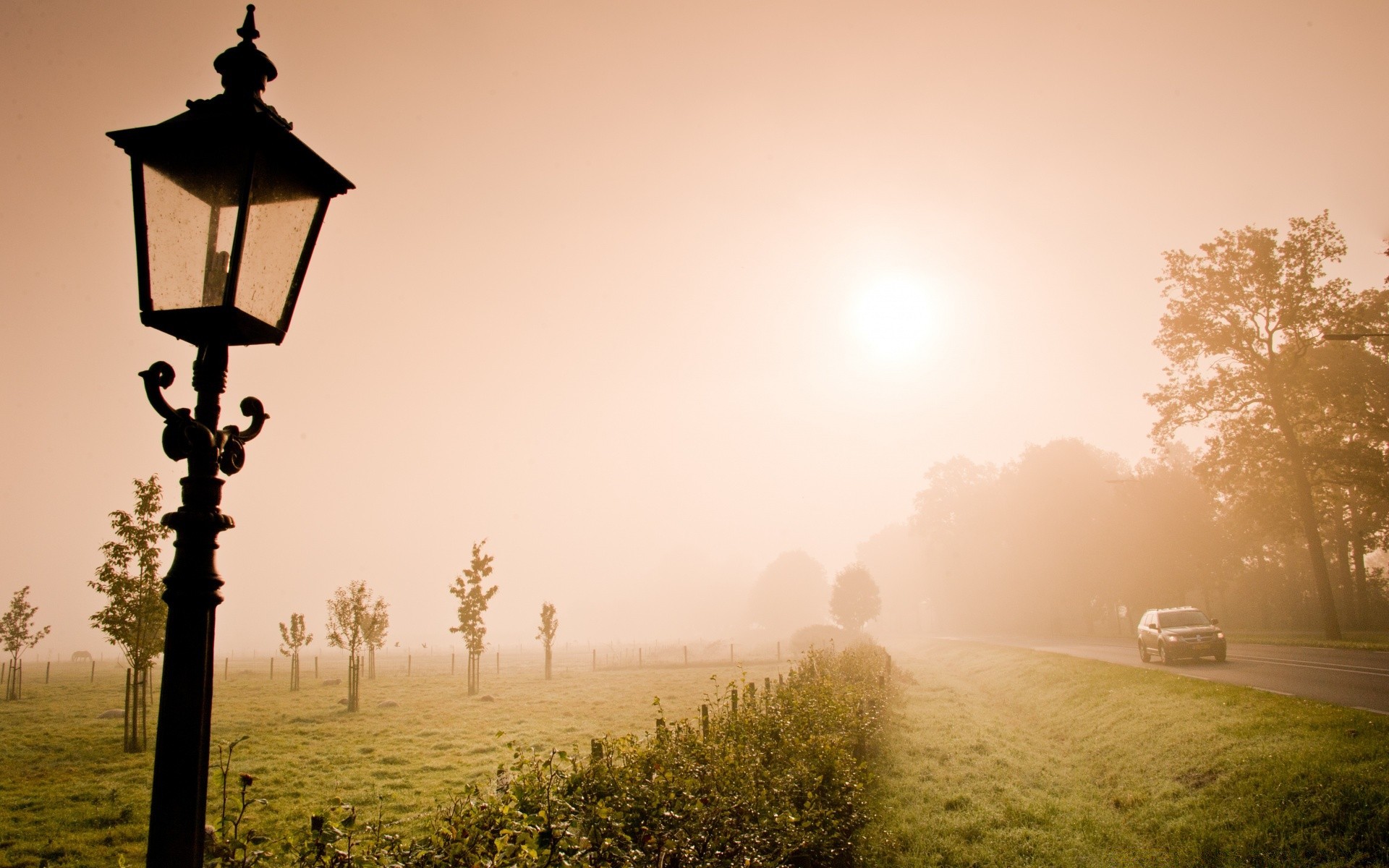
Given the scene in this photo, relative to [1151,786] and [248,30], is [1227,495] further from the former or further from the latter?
[248,30]

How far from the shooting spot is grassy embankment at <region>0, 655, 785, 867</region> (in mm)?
12078

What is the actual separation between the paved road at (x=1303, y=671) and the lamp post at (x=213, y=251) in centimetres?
1799

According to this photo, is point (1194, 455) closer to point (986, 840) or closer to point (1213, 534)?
point (1213, 534)

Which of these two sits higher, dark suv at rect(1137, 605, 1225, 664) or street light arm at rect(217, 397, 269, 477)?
street light arm at rect(217, 397, 269, 477)

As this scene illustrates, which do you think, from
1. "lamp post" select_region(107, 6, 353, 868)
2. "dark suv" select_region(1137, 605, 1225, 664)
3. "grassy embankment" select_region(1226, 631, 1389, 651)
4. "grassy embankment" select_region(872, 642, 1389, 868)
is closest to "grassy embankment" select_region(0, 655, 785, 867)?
"grassy embankment" select_region(872, 642, 1389, 868)

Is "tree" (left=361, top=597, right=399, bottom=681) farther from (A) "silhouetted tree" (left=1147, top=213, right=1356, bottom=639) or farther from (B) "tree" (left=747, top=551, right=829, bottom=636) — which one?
(B) "tree" (left=747, top=551, right=829, bottom=636)

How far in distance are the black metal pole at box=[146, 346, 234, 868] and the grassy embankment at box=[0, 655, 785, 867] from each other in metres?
8.62

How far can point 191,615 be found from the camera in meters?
2.59

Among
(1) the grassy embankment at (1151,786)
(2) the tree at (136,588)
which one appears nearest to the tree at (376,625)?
(2) the tree at (136,588)

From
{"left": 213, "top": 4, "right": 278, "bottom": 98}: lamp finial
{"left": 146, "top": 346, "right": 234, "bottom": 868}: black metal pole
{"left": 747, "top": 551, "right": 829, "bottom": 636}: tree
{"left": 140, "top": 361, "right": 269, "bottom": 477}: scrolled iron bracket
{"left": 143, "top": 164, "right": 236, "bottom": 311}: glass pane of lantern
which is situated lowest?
{"left": 747, "top": 551, "right": 829, "bottom": 636}: tree

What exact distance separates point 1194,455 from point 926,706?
48.1m

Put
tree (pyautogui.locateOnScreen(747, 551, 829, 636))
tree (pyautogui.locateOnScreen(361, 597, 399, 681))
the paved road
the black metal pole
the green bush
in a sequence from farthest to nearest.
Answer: tree (pyautogui.locateOnScreen(747, 551, 829, 636)), tree (pyautogui.locateOnScreen(361, 597, 399, 681)), the paved road, the green bush, the black metal pole

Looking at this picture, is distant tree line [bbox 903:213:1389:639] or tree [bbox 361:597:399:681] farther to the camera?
tree [bbox 361:597:399:681]

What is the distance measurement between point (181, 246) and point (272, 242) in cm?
36
